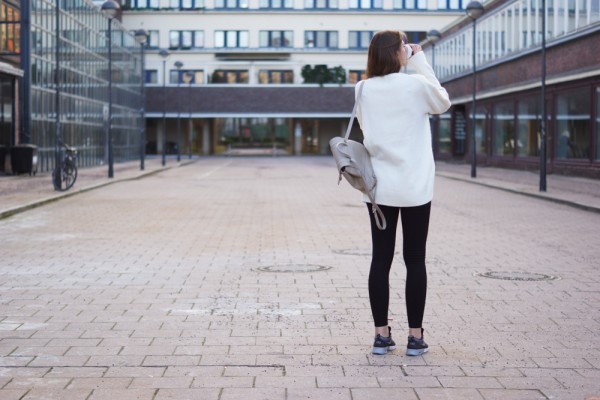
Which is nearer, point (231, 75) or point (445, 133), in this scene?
point (445, 133)

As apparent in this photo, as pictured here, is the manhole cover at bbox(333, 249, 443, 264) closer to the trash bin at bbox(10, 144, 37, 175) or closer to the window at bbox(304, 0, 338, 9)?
the trash bin at bbox(10, 144, 37, 175)

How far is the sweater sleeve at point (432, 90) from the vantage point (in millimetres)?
5707

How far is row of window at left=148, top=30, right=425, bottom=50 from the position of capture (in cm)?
8025

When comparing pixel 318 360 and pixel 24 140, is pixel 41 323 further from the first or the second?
pixel 24 140

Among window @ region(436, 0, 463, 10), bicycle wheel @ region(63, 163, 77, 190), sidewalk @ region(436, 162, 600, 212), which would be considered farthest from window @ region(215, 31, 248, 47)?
bicycle wheel @ region(63, 163, 77, 190)

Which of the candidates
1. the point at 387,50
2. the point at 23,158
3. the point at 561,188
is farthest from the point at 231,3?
the point at 387,50

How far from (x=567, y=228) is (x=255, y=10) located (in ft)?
222

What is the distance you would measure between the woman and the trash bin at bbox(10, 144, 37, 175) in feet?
91.3

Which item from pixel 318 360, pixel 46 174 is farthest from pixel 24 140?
pixel 318 360

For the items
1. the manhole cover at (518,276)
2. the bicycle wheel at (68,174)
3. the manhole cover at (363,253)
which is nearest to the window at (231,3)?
the bicycle wheel at (68,174)

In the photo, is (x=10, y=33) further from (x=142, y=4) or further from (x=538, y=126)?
(x=142, y=4)

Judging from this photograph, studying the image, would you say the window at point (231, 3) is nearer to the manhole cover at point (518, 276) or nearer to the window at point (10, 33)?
the window at point (10, 33)

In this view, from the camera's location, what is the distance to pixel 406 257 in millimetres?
5859

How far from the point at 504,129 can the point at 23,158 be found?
67.3 ft
